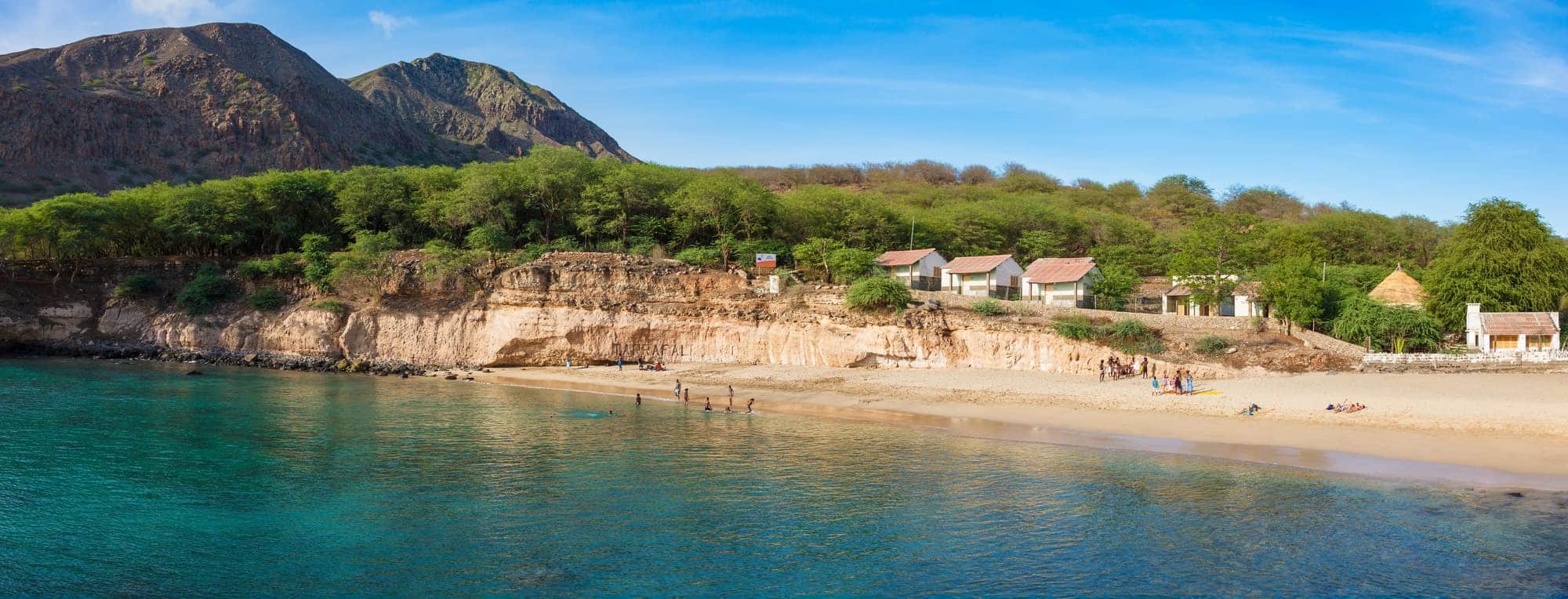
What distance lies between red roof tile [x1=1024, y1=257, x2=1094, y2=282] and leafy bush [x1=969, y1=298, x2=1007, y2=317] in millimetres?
6553

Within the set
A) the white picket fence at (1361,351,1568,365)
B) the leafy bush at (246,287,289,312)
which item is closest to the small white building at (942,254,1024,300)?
the white picket fence at (1361,351,1568,365)

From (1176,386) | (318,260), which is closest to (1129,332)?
(1176,386)

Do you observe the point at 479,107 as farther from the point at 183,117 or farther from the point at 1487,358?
the point at 1487,358

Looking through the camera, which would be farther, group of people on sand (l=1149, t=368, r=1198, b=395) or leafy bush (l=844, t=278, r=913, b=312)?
leafy bush (l=844, t=278, r=913, b=312)

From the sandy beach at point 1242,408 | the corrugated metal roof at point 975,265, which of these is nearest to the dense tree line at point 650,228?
the corrugated metal roof at point 975,265

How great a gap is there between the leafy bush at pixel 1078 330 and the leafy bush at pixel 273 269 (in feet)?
158

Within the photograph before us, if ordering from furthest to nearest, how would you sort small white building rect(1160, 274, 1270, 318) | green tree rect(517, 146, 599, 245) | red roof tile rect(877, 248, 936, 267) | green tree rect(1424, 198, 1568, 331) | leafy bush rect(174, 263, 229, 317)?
green tree rect(517, 146, 599, 245)
red roof tile rect(877, 248, 936, 267)
leafy bush rect(174, 263, 229, 317)
small white building rect(1160, 274, 1270, 318)
green tree rect(1424, 198, 1568, 331)

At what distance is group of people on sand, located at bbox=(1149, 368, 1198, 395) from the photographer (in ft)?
116

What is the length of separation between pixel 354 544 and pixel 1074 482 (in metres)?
17.9

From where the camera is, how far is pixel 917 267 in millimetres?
56562

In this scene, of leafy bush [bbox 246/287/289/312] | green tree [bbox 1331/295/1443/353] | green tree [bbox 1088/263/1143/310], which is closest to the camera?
green tree [bbox 1331/295/1443/353]

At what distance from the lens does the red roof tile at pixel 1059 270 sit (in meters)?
50.1

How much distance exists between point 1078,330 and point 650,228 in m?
31.2

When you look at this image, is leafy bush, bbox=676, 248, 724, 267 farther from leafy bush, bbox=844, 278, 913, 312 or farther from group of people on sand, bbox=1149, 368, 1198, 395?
group of people on sand, bbox=1149, 368, 1198, 395
